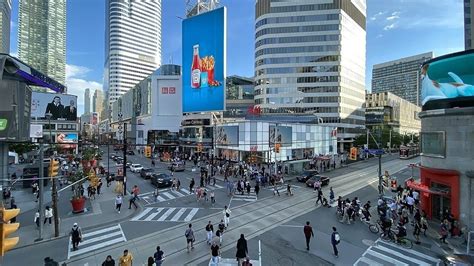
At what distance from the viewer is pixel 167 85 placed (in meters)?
87.8

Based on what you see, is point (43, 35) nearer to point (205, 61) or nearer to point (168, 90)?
point (168, 90)

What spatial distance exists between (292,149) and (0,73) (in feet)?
139

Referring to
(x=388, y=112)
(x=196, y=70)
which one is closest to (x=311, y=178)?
(x=196, y=70)

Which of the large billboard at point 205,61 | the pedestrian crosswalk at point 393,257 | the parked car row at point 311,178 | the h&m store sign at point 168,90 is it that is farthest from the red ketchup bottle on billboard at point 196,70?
the h&m store sign at point 168,90

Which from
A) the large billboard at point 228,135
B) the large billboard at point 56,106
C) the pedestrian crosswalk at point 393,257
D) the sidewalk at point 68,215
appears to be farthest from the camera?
the large billboard at point 56,106

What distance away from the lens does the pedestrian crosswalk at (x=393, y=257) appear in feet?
46.0

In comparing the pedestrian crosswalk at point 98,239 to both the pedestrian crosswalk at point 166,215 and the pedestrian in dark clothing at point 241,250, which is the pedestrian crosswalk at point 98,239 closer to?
the pedestrian crosswalk at point 166,215

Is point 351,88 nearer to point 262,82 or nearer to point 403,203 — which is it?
point 262,82

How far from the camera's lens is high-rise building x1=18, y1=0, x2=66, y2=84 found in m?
160

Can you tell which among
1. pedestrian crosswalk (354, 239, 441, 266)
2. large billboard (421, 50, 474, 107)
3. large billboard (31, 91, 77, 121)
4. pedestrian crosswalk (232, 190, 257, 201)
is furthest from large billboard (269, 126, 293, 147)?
large billboard (31, 91, 77, 121)

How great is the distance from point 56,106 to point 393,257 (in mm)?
100683

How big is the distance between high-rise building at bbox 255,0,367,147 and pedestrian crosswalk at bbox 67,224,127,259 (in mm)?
72996

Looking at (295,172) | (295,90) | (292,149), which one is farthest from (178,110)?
(295,172)

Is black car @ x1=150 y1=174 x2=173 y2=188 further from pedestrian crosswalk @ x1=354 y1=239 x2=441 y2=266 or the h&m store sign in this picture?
the h&m store sign
